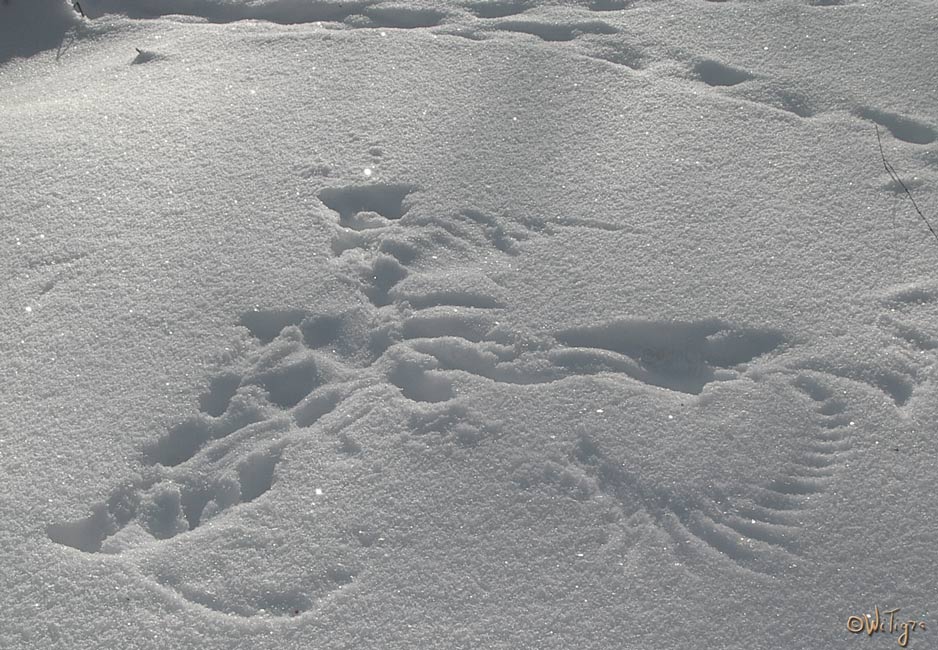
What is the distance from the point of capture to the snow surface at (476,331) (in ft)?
4.66

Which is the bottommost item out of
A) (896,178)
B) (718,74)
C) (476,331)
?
(476,331)

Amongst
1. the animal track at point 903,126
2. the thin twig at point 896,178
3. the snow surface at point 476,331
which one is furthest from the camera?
the animal track at point 903,126

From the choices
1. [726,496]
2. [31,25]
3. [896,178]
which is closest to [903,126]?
[896,178]

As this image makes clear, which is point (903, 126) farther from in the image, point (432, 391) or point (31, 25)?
point (31, 25)

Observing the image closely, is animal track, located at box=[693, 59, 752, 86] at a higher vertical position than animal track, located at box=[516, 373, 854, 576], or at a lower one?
higher

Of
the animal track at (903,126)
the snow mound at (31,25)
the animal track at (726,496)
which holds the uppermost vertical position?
the snow mound at (31,25)

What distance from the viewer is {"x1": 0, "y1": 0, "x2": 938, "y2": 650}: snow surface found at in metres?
1.42

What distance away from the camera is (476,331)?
1.74 meters

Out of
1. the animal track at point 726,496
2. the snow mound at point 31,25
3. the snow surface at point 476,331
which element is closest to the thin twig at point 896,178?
the snow surface at point 476,331

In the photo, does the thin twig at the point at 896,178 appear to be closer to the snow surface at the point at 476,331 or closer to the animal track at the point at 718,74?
the snow surface at the point at 476,331

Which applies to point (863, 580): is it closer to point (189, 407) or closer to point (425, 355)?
point (425, 355)

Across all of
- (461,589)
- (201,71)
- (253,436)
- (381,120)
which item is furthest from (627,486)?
(201,71)

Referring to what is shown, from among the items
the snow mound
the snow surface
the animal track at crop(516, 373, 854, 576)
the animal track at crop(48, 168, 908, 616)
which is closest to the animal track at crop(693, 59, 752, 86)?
the snow surface

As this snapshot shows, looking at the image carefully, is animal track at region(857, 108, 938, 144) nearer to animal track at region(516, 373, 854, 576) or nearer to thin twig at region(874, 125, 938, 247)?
thin twig at region(874, 125, 938, 247)
